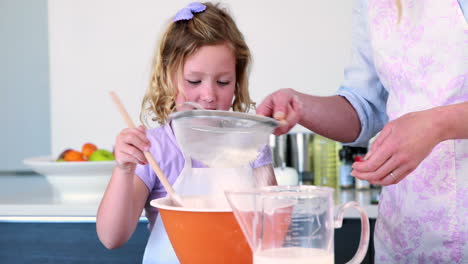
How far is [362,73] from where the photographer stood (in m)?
1.40

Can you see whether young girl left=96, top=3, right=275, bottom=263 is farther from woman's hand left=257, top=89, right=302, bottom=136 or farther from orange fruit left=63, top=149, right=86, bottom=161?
orange fruit left=63, top=149, right=86, bottom=161

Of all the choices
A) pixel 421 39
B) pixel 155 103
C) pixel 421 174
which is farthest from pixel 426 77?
pixel 155 103

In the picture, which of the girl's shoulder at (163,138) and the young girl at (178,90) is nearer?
the young girl at (178,90)

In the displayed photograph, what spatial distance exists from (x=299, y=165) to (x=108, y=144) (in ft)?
2.73

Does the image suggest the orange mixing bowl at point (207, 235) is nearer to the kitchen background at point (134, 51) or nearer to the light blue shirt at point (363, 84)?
the light blue shirt at point (363, 84)

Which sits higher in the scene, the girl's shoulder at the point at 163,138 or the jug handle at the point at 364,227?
the girl's shoulder at the point at 163,138

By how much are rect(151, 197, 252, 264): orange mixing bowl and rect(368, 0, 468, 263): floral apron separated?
0.45 m

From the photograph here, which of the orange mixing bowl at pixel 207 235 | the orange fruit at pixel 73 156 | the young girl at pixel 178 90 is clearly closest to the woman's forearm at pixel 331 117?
the young girl at pixel 178 90

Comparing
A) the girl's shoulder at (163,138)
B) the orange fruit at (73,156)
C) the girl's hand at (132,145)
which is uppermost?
the girl's hand at (132,145)

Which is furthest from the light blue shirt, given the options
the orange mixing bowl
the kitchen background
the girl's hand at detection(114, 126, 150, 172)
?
the kitchen background

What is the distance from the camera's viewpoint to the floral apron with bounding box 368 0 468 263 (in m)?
1.16

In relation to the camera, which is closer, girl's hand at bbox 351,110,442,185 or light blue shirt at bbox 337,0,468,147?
girl's hand at bbox 351,110,442,185

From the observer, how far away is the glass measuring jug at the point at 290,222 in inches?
30.3

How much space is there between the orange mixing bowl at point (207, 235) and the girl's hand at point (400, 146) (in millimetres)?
192
